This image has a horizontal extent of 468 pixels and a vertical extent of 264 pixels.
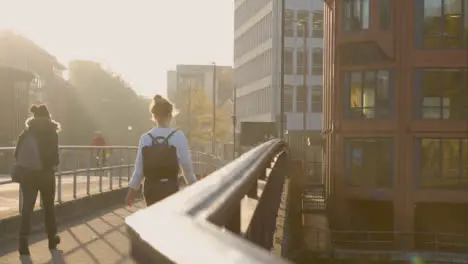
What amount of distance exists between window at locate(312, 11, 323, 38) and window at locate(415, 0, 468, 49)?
39590 millimetres

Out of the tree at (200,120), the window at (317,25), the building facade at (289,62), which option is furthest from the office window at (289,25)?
the tree at (200,120)

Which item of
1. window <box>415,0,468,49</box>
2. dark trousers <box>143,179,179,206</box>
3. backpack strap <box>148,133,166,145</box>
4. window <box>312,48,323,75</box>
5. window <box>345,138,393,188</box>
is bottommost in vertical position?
window <box>345,138,393,188</box>

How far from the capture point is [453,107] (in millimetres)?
42031

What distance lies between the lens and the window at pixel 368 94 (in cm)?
4306

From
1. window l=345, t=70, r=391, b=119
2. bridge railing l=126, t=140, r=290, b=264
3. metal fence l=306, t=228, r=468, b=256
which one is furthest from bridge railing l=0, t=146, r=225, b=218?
window l=345, t=70, r=391, b=119

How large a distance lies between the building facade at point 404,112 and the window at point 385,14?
0.05 m

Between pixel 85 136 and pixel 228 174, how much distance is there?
85170mm

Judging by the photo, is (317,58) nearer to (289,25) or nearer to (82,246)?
(289,25)

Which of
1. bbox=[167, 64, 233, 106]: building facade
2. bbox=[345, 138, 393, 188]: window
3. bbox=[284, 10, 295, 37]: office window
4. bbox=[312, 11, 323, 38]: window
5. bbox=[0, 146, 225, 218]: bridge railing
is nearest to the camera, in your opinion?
bbox=[0, 146, 225, 218]: bridge railing

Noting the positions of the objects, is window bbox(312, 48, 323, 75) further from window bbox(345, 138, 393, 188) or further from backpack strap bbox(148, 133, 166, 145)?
backpack strap bbox(148, 133, 166, 145)

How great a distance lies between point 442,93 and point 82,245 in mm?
32578

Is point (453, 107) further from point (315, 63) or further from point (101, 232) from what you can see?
point (315, 63)

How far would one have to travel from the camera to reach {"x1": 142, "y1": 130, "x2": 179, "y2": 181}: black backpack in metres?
7.57

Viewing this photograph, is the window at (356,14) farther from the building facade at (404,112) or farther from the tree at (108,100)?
the tree at (108,100)
